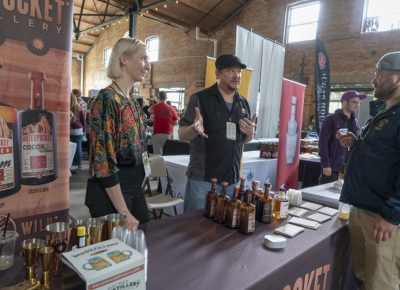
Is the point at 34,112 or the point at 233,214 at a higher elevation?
the point at 34,112

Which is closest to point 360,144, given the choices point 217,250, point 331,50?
point 217,250

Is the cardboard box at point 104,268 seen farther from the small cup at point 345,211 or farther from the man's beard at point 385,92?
the man's beard at point 385,92

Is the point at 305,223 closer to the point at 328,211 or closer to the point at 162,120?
the point at 328,211

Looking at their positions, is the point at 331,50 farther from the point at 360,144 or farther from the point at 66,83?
the point at 66,83

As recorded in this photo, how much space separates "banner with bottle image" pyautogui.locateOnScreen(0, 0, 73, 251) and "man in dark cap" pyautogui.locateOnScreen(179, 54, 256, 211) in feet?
2.31

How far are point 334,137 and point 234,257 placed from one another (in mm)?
2254

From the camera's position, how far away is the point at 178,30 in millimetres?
10766

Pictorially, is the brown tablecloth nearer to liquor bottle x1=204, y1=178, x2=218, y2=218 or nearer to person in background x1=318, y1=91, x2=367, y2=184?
liquor bottle x1=204, y1=178, x2=218, y2=218

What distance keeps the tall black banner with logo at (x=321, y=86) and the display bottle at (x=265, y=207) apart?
350 cm

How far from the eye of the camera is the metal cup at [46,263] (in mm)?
773

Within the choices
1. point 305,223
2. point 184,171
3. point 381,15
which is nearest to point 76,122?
point 184,171

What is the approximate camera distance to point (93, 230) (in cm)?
88

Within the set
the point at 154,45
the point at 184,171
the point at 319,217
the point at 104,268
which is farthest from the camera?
the point at 154,45

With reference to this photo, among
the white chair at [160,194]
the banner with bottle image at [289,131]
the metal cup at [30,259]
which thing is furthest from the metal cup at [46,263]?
the banner with bottle image at [289,131]
